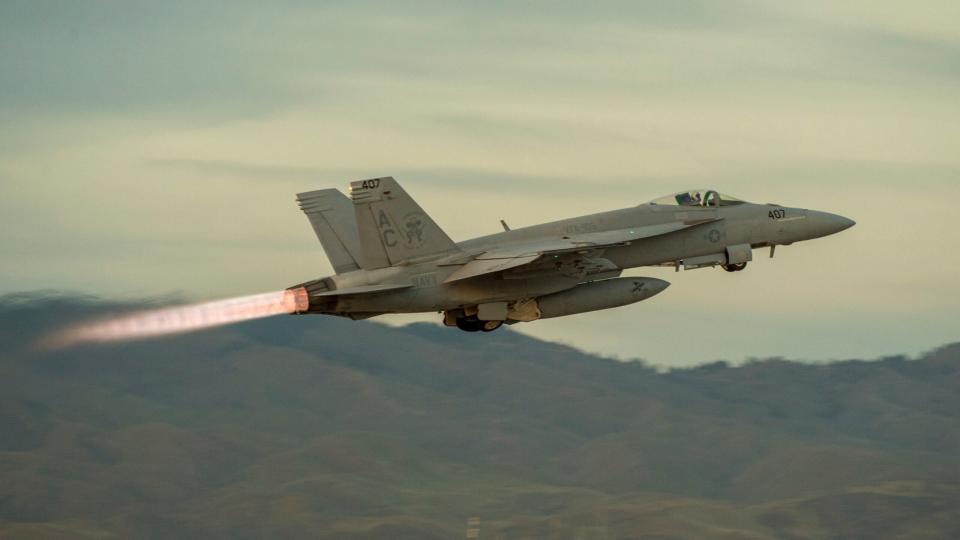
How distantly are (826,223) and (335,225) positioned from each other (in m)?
14.3

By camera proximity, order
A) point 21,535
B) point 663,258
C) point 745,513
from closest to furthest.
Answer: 1. point 663,258
2. point 21,535
3. point 745,513

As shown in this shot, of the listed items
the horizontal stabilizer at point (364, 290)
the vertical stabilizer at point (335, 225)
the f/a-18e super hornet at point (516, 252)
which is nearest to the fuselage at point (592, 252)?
the f/a-18e super hornet at point (516, 252)

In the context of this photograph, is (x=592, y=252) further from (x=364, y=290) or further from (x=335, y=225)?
(x=335, y=225)

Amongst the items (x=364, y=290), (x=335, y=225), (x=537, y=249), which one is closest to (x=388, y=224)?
(x=364, y=290)

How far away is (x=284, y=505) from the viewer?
17775cm

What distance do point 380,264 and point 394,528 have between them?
11806 cm

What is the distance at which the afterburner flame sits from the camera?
40.6 meters

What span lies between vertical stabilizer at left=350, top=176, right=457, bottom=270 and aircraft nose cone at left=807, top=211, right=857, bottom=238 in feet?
38.7

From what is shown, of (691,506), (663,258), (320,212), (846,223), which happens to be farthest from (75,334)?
(691,506)

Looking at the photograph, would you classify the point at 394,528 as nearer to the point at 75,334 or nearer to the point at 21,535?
the point at 21,535

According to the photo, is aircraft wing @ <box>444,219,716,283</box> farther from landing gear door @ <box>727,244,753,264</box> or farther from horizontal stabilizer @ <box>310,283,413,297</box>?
landing gear door @ <box>727,244,753,264</box>

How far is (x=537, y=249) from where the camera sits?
40.7m

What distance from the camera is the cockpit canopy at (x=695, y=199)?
44688 millimetres

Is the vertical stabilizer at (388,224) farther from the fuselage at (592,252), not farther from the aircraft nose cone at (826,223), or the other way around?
the aircraft nose cone at (826,223)
